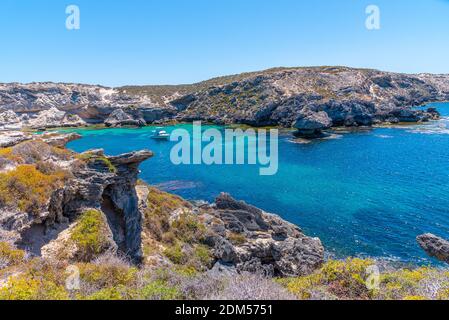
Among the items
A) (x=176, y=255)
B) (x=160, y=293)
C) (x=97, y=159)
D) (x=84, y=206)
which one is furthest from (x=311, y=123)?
(x=160, y=293)

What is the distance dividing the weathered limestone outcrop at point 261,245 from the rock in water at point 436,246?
639 centimetres

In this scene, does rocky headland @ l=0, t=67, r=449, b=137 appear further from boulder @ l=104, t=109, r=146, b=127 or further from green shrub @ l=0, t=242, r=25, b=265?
green shrub @ l=0, t=242, r=25, b=265

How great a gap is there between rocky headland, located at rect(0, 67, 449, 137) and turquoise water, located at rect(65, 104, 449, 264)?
800 inches

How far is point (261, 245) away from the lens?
20.6 meters

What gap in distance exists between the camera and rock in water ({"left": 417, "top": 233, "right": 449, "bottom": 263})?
17.4 meters

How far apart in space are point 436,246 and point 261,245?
35.8ft

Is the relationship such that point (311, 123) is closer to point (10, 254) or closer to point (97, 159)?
point (97, 159)

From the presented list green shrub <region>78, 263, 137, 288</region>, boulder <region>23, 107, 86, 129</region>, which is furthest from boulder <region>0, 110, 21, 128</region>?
green shrub <region>78, 263, 137, 288</region>

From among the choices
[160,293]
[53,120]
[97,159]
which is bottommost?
[160,293]

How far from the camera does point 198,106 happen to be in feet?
382
